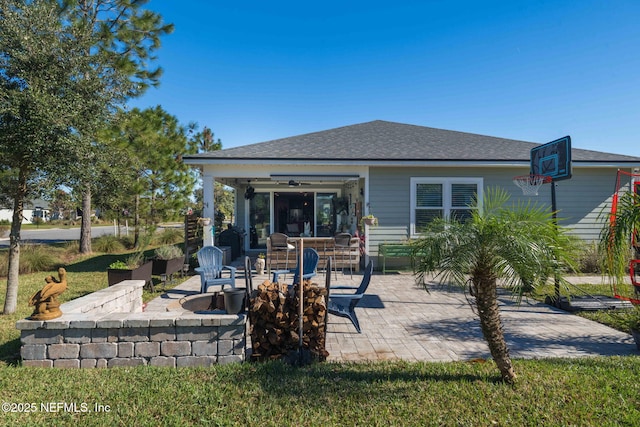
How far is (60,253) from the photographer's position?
12.5m

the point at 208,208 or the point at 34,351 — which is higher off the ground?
the point at 208,208

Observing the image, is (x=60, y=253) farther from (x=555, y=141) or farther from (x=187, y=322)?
(x=555, y=141)

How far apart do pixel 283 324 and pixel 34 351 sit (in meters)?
2.64

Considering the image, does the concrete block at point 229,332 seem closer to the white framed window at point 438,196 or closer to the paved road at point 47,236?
the white framed window at point 438,196

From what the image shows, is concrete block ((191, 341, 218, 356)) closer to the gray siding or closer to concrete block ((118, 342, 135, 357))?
concrete block ((118, 342, 135, 357))

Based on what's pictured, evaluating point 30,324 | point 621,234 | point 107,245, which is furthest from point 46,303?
point 107,245

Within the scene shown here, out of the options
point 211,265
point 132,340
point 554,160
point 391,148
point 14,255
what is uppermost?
point 391,148

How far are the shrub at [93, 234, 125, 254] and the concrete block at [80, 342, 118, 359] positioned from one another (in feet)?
40.5

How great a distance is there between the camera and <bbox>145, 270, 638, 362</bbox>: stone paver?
3.87m

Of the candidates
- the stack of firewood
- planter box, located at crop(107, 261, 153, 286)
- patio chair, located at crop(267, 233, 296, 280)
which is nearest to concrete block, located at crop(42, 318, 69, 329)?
the stack of firewood

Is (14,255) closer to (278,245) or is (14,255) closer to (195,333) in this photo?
(195,333)

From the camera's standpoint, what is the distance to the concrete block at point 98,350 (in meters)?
3.39

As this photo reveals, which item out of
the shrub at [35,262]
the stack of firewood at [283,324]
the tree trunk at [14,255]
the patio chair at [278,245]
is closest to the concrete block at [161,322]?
the stack of firewood at [283,324]

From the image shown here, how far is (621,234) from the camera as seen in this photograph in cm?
390
